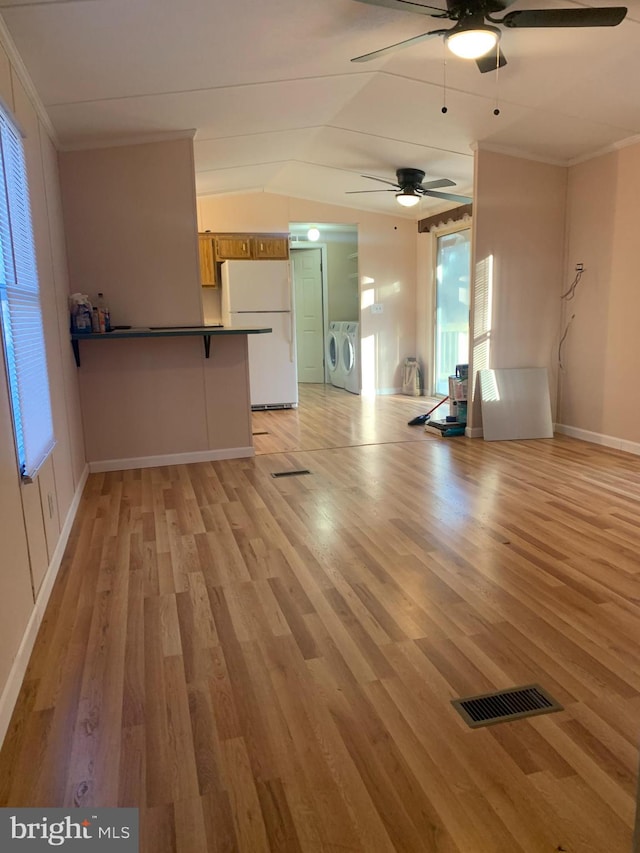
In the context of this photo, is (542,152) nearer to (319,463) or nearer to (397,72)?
(397,72)

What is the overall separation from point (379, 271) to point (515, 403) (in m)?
3.41

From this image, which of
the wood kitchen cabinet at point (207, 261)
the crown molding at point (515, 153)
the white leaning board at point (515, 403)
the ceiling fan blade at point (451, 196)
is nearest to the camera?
the crown molding at point (515, 153)

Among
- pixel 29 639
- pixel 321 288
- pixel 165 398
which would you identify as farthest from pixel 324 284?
pixel 29 639

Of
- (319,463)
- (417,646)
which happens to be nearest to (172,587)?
(417,646)

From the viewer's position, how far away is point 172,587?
259 cm

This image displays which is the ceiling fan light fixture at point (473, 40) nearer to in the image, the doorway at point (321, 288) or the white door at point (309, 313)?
the doorway at point (321, 288)

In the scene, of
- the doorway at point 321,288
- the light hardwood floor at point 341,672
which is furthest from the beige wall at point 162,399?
the doorway at point 321,288

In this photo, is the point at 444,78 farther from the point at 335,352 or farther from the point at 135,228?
the point at 335,352

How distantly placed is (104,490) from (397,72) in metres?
3.44

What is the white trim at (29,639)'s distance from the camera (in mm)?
1715

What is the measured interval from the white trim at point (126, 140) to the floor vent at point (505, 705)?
168 inches

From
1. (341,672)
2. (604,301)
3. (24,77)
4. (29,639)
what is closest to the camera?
(341,672)

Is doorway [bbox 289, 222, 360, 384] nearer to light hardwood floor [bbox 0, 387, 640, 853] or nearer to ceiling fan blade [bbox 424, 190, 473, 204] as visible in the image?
ceiling fan blade [bbox 424, 190, 473, 204]

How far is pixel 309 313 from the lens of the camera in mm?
9289
